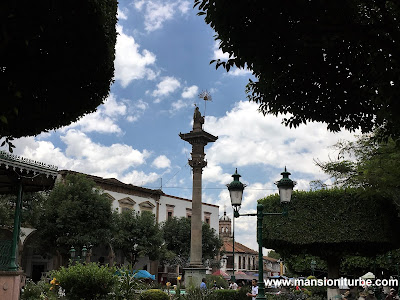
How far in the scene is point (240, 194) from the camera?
11.4m

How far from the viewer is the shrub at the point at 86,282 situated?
39.1 ft

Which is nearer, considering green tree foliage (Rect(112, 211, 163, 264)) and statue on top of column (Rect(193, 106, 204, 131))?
statue on top of column (Rect(193, 106, 204, 131))

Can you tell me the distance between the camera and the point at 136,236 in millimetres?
37031


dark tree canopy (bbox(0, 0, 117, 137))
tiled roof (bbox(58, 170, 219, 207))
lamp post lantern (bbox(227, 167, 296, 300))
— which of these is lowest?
lamp post lantern (bbox(227, 167, 296, 300))

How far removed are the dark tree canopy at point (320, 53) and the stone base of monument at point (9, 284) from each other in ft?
27.2

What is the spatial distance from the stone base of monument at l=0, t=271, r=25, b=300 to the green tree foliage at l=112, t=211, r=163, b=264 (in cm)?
2491

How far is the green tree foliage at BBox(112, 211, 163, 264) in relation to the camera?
120 feet

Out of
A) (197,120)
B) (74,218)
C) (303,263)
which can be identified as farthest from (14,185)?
(303,263)

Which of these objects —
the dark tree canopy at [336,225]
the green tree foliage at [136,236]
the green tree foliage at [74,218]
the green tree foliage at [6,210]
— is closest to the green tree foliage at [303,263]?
the green tree foliage at [136,236]

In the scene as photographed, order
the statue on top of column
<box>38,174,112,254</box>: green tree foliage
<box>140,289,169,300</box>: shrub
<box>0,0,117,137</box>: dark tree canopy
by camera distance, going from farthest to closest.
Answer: <box>38,174,112,254</box>: green tree foliage < the statue on top of column < <box>140,289,169,300</box>: shrub < <box>0,0,117,137</box>: dark tree canopy

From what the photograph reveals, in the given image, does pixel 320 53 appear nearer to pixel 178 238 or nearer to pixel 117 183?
pixel 117 183

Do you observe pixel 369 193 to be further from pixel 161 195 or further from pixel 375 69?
pixel 161 195

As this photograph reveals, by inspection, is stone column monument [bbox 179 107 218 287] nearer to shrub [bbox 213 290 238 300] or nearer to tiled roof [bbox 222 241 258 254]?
shrub [bbox 213 290 238 300]

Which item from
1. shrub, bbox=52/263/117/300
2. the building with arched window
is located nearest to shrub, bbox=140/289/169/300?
shrub, bbox=52/263/117/300
